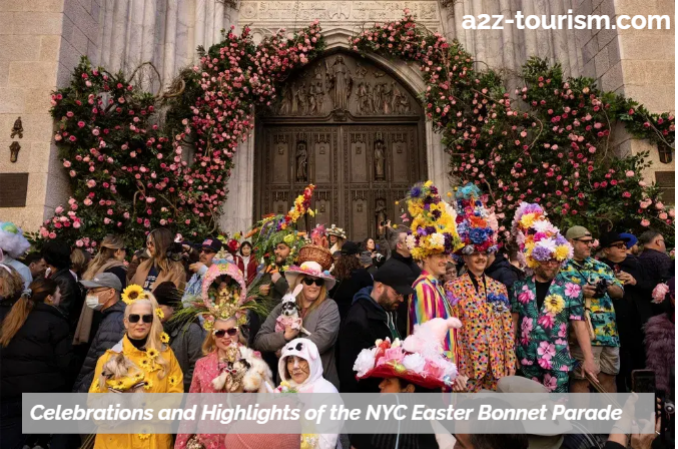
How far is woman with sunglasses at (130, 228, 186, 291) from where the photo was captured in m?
4.77

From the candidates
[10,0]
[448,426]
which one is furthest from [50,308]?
[10,0]

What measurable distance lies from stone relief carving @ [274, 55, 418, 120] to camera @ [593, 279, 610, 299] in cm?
693

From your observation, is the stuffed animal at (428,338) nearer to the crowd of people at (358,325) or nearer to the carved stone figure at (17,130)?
the crowd of people at (358,325)

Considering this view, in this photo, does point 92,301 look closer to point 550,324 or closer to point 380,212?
point 550,324

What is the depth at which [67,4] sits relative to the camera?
26.7ft

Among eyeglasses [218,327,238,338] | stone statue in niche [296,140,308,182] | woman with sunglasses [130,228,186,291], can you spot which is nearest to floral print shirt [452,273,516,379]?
eyeglasses [218,327,238,338]

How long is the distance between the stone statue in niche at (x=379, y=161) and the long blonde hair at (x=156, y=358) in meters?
7.42

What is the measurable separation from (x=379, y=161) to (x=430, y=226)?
677cm

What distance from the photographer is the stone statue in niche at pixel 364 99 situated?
10641 mm

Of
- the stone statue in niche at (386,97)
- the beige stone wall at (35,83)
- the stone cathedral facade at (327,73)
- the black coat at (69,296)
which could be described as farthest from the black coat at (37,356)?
the stone statue in niche at (386,97)

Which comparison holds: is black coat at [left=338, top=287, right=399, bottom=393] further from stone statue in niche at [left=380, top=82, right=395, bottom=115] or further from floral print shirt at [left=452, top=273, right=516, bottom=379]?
stone statue in niche at [left=380, top=82, right=395, bottom=115]

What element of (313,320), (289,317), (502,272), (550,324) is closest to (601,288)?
(550,324)

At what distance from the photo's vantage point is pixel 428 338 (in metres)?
→ 2.79

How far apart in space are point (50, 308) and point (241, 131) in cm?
629
